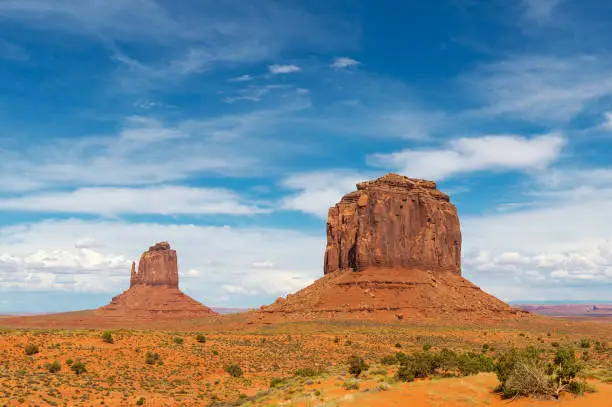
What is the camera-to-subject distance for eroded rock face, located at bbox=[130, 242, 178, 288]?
180625 mm

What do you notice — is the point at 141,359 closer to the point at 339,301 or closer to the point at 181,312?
the point at 339,301

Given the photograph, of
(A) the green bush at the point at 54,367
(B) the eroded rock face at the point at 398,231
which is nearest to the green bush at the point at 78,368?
(A) the green bush at the point at 54,367

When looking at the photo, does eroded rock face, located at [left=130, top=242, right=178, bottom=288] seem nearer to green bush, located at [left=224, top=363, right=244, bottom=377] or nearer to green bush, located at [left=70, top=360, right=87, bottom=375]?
green bush, located at [left=224, top=363, right=244, bottom=377]

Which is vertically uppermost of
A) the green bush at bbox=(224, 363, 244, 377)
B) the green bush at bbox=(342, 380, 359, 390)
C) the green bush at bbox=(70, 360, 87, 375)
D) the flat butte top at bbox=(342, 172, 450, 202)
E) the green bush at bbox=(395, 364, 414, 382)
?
the flat butte top at bbox=(342, 172, 450, 202)

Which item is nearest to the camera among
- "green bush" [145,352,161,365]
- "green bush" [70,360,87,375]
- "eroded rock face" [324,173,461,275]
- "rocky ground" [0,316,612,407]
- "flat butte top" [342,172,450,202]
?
"rocky ground" [0,316,612,407]

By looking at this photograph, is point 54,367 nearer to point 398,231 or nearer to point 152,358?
point 152,358

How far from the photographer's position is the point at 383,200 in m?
112

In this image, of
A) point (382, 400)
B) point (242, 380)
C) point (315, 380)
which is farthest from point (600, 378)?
point (242, 380)

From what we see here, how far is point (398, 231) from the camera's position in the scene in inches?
4355

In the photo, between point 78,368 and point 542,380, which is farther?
point 78,368

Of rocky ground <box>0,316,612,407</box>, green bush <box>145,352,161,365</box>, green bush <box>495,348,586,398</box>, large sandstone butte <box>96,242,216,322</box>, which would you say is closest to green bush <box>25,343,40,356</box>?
rocky ground <box>0,316,612,407</box>

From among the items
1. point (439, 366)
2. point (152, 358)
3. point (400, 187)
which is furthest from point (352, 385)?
Answer: point (400, 187)

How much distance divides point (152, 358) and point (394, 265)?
230ft

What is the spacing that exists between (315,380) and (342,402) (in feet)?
41.2
